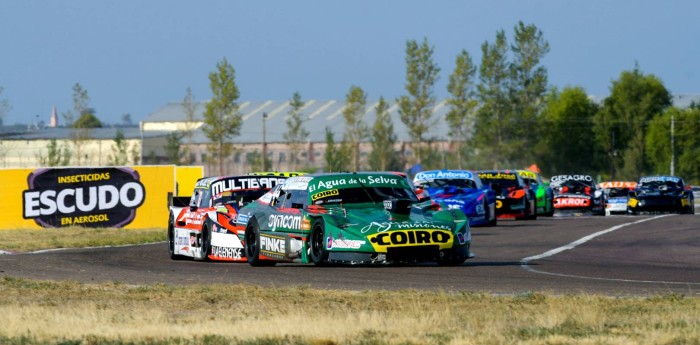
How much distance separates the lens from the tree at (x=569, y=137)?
107438 mm

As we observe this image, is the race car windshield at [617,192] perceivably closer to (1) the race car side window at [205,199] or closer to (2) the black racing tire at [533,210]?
(2) the black racing tire at [533,210]

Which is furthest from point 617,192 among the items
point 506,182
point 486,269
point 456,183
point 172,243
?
point 486,269

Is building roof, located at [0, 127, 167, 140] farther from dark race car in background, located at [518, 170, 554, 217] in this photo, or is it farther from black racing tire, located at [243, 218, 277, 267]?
black racing tire, located at [243, 218, 277, 267]

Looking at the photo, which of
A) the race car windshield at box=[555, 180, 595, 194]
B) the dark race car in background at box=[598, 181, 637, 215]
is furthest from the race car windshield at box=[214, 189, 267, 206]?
the dark race car in background at box=[598, 181, 637, 215]

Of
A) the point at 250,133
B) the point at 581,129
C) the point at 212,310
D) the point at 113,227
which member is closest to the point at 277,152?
the point at 250,133

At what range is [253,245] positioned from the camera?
788 inches

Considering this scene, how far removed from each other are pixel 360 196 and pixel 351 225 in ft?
3.42

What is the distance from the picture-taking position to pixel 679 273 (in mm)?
17797

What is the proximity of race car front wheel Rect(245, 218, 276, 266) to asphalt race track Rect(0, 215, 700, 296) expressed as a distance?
25 centimetres

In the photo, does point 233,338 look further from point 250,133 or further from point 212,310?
point 250,133

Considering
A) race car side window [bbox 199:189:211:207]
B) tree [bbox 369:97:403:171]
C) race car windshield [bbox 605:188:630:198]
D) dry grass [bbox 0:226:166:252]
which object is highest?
tree [bbox 369:97:403:171]

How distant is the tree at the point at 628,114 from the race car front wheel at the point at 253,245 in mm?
89708

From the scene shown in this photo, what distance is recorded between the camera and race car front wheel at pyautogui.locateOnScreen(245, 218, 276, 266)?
1981cm

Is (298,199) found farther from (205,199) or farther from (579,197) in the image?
(579,197)
